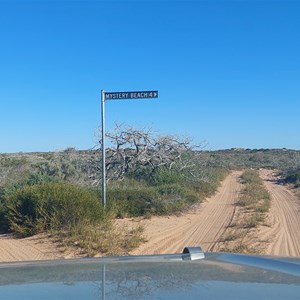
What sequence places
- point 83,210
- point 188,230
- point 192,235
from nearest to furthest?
point 83,210
point 192,235
point 188,230

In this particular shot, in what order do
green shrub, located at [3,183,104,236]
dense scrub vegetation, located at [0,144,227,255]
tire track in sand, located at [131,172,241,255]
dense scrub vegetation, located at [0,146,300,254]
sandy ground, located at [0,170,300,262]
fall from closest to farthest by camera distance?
sandy ground, located at [0,170,300,262] → dense scrub vegetation, located at [0,144,227,255] → tire track in sand, located at [131,172,241,255] → dense scrub vegetation, located at [0,146,300,254] → green shrub, located at [3,183,104,236]

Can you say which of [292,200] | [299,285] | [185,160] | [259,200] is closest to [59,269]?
[299,285]

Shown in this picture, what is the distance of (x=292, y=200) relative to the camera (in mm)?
27531

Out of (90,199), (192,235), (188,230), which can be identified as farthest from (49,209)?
(188,230)

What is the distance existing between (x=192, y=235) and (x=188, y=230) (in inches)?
34.8

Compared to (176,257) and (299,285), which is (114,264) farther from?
(299,285)

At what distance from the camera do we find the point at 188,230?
53.8 feet

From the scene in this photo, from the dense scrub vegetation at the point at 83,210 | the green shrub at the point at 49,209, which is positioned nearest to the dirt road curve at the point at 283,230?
the dense scrub vegetation at the point at 83,210

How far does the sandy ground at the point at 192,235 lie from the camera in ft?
→ 41.8

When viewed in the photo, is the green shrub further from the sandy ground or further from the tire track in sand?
the tire track in sand

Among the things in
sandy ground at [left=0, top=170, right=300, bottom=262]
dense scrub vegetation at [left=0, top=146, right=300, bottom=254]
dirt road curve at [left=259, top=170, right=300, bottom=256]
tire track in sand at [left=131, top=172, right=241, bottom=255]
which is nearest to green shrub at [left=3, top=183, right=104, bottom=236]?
dense scrub vegetation at [left=0, top=146, right=300, bottom=254]

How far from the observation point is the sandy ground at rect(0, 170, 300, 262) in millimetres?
12753

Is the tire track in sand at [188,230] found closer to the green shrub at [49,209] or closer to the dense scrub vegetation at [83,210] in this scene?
the dense scrub vegetation at [83,210]

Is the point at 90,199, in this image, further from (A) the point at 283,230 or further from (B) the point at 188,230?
(A) the point at 283,230
